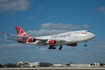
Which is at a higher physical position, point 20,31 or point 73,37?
point 20,31

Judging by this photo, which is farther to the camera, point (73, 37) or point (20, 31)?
point (20, 31)

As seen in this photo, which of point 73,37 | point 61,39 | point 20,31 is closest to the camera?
point 73,37

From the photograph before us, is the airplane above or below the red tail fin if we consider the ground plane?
below

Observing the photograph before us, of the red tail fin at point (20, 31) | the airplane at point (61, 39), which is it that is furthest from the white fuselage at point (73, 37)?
the red tail fin at point (20, 31)

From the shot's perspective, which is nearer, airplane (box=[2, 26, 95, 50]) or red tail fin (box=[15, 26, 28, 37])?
airplane (box=[2, 26, 95, 50])

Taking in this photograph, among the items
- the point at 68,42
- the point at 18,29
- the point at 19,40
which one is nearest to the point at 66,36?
the point at 68,42

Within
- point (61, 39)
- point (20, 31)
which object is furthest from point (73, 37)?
point (20, 31)

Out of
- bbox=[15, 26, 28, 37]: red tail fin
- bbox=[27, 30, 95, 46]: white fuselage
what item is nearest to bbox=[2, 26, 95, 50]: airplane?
bbox=[27, 30, 95, 46]: white fuselage

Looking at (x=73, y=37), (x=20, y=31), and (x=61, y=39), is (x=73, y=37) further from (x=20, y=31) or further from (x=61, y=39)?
(x=20, y=31)

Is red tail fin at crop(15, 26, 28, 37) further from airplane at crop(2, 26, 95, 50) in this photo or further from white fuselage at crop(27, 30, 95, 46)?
white fuselage at crop(27, 30, 95, 46)

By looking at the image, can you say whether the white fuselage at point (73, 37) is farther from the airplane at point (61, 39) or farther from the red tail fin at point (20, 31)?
the red tail fin at point (20, 31)

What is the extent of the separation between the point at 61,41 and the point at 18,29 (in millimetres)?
34545

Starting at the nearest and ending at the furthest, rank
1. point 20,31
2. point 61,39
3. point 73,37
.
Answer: point 73,37 < point 61,39 < point 20,31

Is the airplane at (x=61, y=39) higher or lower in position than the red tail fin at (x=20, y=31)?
lower
